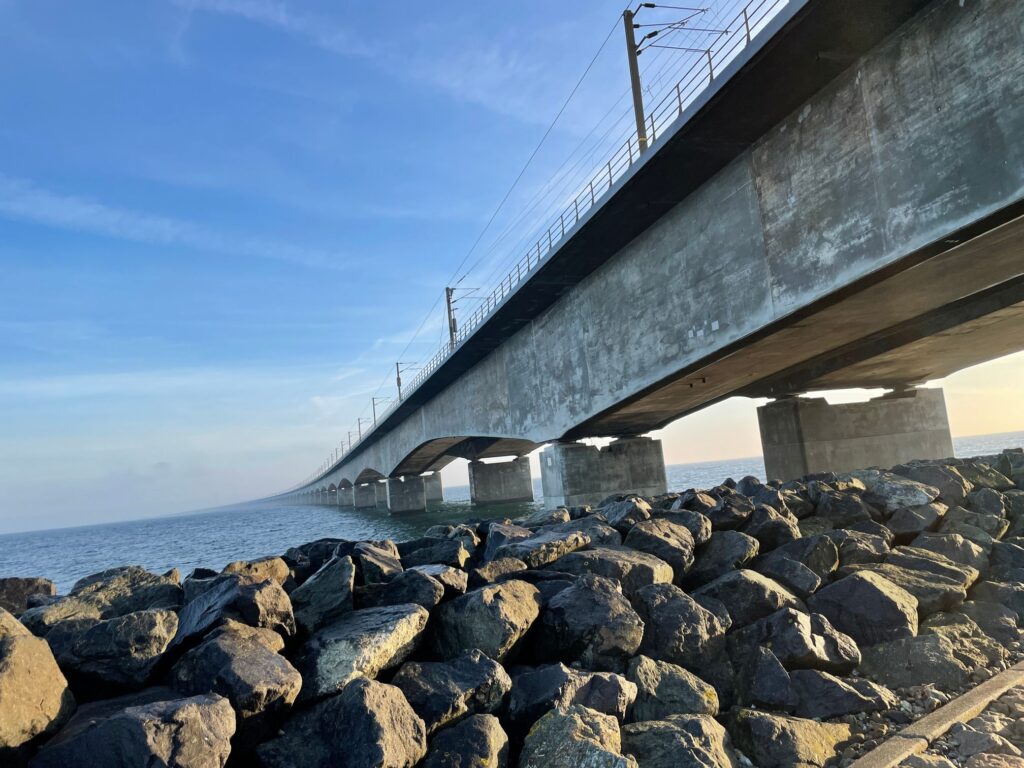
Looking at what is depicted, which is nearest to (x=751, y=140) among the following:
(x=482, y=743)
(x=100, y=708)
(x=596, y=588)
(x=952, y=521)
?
(x=952, y=521)

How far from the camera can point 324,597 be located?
19.3ft

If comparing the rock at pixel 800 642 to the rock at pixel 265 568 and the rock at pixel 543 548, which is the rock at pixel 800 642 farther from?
the rock at pixel 265 568

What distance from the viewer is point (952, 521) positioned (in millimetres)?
9688

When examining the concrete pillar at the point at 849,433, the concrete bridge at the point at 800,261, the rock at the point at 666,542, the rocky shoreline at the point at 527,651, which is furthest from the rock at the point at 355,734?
the concrete pillar at the point at 849,433

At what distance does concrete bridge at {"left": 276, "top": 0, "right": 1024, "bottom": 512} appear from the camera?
10.5 meters

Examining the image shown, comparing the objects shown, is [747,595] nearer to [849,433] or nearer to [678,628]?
[678,628]

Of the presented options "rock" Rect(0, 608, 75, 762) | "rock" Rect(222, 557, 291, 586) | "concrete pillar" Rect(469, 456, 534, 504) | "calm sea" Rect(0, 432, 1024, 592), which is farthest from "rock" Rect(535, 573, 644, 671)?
"concrete pillar" Rect(469, 456, 534, 504)

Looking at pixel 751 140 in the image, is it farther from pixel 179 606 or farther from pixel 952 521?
pixel 179 606

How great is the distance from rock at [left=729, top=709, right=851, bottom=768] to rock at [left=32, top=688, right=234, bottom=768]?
11.9ft

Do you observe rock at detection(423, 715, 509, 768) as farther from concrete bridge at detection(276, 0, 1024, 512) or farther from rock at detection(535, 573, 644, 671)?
concrete bridge at detection(276, 0, 1024, 512)

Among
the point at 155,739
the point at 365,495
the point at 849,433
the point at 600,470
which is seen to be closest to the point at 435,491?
the point at 365,495

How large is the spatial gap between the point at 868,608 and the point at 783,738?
2.67 metres

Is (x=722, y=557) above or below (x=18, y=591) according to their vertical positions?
below

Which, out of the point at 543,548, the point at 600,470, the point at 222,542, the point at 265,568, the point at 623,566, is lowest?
the point at 222,542
